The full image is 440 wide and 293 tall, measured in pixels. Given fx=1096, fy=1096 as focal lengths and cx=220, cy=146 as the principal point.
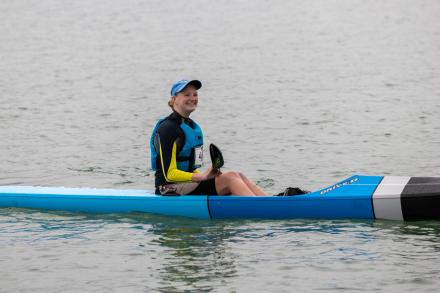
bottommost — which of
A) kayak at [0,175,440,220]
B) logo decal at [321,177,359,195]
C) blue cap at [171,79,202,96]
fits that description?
kayak at [0,175,440,220]

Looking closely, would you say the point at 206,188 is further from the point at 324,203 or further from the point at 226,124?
the point at 226,124

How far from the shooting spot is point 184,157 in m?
9.98

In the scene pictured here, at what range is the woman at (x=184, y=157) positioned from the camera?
9.84 meters

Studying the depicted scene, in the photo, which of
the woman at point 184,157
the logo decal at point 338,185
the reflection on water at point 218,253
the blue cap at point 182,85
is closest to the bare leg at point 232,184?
the woman at point 184,157

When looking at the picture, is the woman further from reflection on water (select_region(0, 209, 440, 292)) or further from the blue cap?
reflection on water (select_region(0, 209, 440, 292))

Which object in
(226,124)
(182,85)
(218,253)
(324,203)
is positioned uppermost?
(182,85)

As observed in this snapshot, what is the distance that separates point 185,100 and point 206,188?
82 centimetres

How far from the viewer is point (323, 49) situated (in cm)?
2584

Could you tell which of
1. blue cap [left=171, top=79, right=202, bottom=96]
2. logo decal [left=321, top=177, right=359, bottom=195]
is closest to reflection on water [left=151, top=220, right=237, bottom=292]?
logo decal [left=321, top=177, right=359, bottom=195]

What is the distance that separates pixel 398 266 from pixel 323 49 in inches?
692

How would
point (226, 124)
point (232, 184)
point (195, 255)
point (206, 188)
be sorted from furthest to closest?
point (226, 124), point (206, 188), point (232, 184), point (195, 255)

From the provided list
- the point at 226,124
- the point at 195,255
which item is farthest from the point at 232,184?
the point at 226,124

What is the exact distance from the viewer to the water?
8.72m

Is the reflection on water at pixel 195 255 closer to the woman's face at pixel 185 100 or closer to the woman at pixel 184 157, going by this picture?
the woman at pixel 184 157
